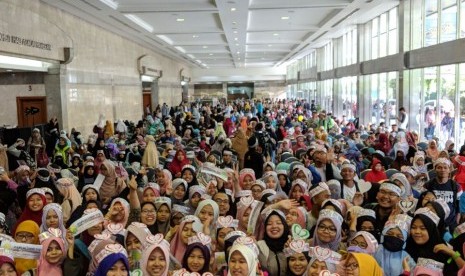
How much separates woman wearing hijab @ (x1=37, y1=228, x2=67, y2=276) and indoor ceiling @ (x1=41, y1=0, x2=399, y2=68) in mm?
10793

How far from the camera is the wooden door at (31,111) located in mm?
15391

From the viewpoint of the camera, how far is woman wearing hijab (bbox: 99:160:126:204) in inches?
314

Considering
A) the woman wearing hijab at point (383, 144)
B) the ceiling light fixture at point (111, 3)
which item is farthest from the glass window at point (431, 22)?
the ceiling light fixture at point (111, 3)

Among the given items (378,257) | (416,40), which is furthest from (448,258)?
(416,40)

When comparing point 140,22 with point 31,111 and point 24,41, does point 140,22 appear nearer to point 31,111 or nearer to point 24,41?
point 31,111

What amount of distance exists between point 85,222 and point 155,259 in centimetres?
115

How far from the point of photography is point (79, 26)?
1755cm

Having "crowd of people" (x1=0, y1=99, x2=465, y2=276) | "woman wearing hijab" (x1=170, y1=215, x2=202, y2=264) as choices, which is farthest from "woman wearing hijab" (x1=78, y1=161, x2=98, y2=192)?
"woman wearing hijab" (x1=170, y1=215, x2=202, y2=264)

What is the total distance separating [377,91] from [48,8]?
13.4 meters

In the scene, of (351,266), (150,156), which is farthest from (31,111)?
(351,266)

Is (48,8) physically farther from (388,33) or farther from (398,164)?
(388,33)

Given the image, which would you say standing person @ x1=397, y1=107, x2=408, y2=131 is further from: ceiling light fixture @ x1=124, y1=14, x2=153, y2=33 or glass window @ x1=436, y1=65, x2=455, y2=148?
ceiling light fixture @ x1=124, y1=14, x2=153, y2=33

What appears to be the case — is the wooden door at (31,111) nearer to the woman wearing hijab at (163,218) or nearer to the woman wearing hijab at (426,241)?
the woman wearing hijab at (163,218)

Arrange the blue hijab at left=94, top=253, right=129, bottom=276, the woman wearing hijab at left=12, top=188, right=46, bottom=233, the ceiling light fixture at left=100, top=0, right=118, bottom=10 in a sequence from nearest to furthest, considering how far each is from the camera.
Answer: the blue hijab at left=94, top=253, right=129, bottom=276, the woman wearing hijab at left=12, top=188, right=46, bottom=233, the ceiling light fixture at left=100, top=0, right=118, bottom=10
